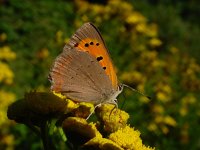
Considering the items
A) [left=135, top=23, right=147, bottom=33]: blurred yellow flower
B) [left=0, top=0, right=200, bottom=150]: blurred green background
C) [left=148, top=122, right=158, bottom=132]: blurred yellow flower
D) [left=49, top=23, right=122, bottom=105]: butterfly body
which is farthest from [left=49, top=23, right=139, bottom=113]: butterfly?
[left=135, top=23, right=147, bottom=33]: blurred yellow flower

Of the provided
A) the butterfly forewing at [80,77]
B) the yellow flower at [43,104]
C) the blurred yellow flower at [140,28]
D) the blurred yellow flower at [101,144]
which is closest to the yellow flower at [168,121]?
the blurred yellow flower at [140,28]

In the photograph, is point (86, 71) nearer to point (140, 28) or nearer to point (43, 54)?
point (43, 54)

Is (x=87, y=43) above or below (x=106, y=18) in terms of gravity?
below

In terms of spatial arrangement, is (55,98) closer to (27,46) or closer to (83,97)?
(83,97)

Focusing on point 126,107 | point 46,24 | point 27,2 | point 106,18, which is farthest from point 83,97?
point 27,2

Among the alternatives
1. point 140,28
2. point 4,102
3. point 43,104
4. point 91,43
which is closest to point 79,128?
point 43,104
